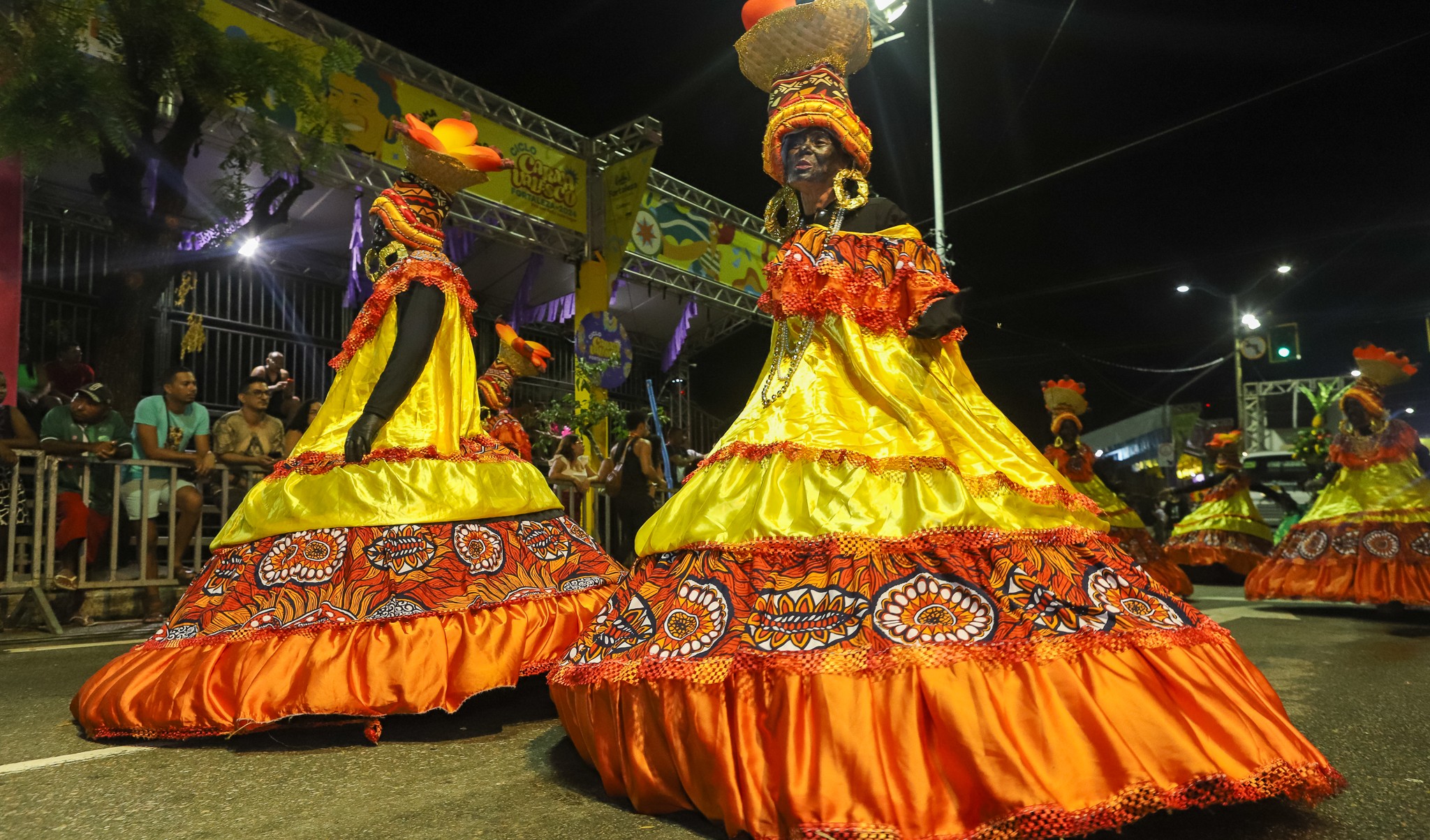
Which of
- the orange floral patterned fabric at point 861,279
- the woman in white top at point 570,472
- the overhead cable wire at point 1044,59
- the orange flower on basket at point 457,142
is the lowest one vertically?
the woman in white top at point 570,472

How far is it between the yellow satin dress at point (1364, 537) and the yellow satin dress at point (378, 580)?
6.08 m

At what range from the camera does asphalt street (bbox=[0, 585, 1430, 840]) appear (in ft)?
6.13

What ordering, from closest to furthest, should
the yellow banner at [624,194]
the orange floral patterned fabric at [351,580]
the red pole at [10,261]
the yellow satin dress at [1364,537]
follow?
the orange floral patterned fabric at [351,580] → the yellow satin dress at [1364,537] → the red pole at [10,261] → the yellow banner at [624,194]

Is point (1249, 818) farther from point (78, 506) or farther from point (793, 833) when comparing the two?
point (78, 506)

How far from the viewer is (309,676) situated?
2678 millimetres

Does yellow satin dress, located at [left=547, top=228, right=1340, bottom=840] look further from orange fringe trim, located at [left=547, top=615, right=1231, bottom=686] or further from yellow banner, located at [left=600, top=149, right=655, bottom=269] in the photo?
yellow banner, located at [left=600, top=149, right=655, bottom=269]

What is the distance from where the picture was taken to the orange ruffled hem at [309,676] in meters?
2.64

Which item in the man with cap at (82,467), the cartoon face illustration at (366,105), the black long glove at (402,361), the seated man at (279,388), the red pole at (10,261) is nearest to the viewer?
the black long glove at (402,361)

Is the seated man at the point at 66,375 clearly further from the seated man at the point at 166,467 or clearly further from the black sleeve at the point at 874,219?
the black sleeve at the point at 874,219

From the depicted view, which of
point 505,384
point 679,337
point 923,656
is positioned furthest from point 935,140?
point 923,656

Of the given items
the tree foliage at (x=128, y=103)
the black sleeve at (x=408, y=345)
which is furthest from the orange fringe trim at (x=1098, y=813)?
the tree foliage at (x=128, y=103)

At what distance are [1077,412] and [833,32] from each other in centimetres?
685

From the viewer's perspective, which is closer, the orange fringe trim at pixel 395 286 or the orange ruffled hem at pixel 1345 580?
the orange fringe trim at pixel 395 286

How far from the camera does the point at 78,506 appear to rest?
232 inches
